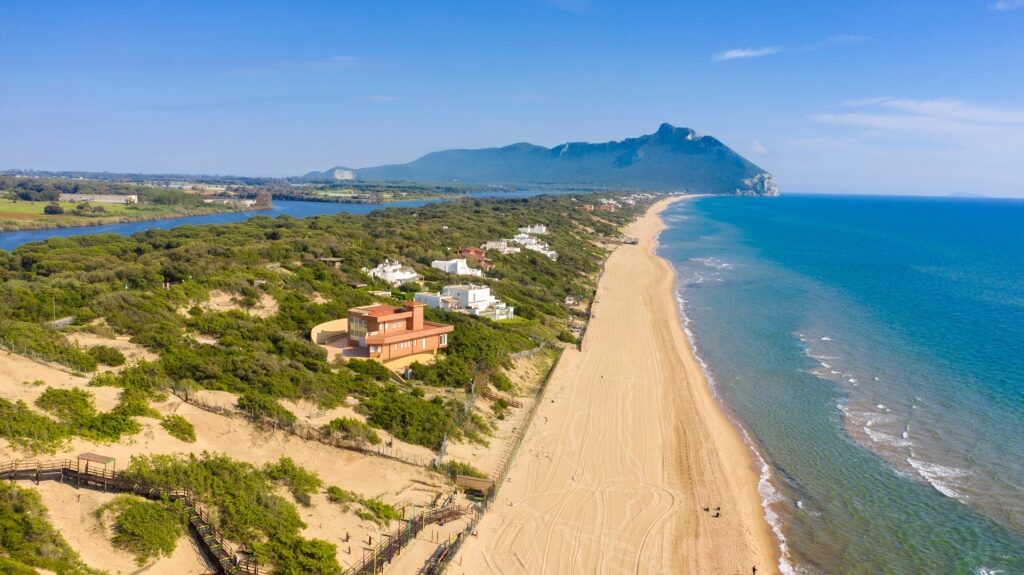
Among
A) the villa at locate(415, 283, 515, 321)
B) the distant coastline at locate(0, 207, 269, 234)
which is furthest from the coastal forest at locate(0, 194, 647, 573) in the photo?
the distant coastline at locate(0, 207, 269, 234)

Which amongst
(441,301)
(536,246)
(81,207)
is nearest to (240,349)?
(441,301)

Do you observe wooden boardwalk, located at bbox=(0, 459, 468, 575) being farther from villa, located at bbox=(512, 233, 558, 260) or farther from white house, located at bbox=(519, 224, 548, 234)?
white house, located at bbox=(519, 224, 548, 234)

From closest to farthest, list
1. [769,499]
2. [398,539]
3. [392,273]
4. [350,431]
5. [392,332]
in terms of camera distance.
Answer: [398,539]
[350,431]
[769,499]
[392,332]
[392,273]

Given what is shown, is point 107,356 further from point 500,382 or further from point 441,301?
point 441,301

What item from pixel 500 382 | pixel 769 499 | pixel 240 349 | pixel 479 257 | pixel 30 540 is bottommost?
pixel 769 499

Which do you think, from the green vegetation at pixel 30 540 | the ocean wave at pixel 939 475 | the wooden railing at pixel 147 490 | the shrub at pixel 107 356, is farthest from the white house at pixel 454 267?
the green vegetation at pixel 30 540

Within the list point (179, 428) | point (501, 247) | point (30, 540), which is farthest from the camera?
point (501, 247)

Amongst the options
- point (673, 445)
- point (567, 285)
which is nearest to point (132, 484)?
point (673, 445)
